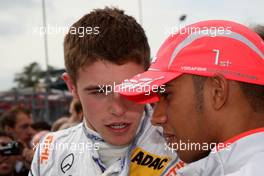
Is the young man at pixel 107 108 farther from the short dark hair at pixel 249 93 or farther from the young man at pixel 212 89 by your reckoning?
the short dark hair at pixel 249 93

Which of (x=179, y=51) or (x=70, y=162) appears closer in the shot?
(x=179, y=51)

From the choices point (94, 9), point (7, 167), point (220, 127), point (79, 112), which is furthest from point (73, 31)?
point (79, 112)

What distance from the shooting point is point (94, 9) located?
2346 millimetres

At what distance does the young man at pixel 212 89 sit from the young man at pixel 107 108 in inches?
16.8

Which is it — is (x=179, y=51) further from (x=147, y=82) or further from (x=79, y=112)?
(x=79, y=112)

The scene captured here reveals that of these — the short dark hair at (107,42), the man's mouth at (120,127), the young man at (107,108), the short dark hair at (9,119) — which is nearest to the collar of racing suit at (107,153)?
the young man at (107,108)

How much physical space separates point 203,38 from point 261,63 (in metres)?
0.22

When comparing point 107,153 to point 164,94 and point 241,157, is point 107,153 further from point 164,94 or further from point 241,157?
point 241,157

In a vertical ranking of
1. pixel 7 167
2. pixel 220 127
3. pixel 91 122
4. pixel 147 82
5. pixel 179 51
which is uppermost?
pixel 179 51

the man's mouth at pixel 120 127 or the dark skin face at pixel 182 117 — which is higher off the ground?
the dark skin face at pixel 182 117

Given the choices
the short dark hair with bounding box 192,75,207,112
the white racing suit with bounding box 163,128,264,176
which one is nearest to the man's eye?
the short dark hair with bounding box 192,75,207,112

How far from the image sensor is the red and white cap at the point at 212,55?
5.05ft

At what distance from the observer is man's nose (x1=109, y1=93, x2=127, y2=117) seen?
81.1 inches

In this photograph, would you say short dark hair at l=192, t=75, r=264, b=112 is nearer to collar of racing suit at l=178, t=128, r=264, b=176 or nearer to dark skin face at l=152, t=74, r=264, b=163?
dark skin face at l=152, t=74, r=264, b=163
